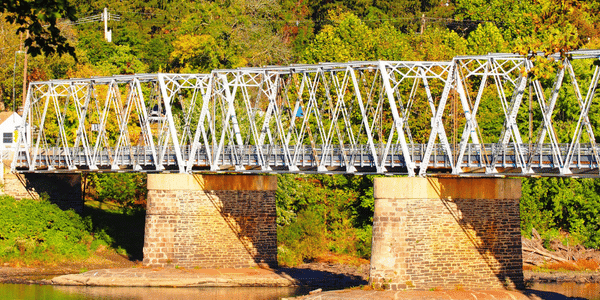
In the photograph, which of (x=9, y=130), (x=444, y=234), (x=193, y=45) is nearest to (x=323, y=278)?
(x=444, y=234)

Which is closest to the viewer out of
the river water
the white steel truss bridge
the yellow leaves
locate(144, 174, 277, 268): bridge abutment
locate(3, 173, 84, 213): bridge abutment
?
the white steel truss bridge

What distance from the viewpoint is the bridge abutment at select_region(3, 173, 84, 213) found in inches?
2655

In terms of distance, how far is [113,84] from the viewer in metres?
61.3

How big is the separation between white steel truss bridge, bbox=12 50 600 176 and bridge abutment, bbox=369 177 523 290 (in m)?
1.18

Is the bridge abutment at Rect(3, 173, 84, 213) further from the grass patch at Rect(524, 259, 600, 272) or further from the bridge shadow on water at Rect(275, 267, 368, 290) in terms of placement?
the grass patch at Rect(524, 259, 600, 272)

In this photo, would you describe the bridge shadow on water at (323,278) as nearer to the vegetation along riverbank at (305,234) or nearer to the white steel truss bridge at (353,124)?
the vegetation along riverbank at (305,234)

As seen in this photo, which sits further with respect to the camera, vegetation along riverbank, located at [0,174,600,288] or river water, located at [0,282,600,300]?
vegetation along riverbank, located at [0,174,600,288]

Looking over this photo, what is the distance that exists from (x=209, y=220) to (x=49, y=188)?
690 inches

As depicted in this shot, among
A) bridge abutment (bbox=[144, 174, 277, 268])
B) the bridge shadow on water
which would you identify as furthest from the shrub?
the bridge shadow on water

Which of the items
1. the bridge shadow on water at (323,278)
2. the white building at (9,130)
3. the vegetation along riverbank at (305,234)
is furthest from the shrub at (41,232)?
the bridge shadow on water at (323,278)

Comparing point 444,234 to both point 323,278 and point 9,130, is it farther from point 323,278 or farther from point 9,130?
point 9,130

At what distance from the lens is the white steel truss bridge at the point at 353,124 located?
41938mm

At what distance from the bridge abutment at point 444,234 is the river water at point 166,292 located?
629 cm

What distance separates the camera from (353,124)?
80250 millimetres
